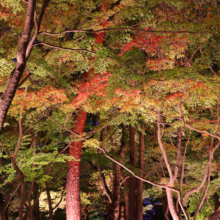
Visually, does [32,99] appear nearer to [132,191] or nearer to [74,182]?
[74,182]

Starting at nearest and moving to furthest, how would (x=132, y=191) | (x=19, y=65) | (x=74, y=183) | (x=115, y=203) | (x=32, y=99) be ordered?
(x=19, y=65)
(x=32, y=99)
(x=74, y=183)
(x=115, y=203)
(x=132, y=191)

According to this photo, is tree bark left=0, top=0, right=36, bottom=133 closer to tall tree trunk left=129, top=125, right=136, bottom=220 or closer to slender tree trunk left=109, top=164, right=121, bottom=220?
slender tree trunk left=109, top=164, right=121, bottom=220

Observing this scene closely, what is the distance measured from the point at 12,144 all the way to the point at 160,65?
5074mm

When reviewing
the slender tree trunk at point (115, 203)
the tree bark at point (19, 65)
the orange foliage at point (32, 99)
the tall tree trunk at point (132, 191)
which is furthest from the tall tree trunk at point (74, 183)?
the tree bark at point (19, 65)

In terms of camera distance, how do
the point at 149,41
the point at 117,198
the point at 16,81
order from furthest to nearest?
1. the point at 117,198
2. the point at 149,41
3. the point at 16,81

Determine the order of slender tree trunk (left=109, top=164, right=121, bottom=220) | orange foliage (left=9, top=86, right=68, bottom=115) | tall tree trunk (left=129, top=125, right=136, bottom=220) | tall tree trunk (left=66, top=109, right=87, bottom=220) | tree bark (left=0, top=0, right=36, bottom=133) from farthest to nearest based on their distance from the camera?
tall tree trunk (left=129, top=125, right=136, bottom=220) → slender tree trunk (left=109, top=164, right=121, bottom=220) → tall tree trunk (left=66, top=109, right=87, bottom=220) → orange foliage (left=9, top=86, right=68, bottom=115) → tree bark (left=0, top=0, right=36, bottom=133)

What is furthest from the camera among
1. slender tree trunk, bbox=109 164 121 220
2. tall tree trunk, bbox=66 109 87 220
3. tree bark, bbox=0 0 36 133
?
slender tree trunk, bbox=109 164 121 220

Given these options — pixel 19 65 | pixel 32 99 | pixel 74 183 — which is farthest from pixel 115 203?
pixel 19 65

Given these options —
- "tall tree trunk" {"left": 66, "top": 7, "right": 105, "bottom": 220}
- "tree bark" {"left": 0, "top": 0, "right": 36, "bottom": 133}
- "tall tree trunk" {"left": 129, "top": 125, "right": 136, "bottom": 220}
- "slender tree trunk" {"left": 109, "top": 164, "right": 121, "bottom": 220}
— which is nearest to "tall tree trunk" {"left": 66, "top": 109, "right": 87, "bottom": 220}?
"tall tree trunk" {"left": 66, "top": 7, "right": 105, "bottom": 220}

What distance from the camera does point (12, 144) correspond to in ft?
22.1

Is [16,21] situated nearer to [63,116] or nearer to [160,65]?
[63,116]

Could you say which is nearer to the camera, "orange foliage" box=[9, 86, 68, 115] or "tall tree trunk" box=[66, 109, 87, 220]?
"orange foliage" box=[9, 86, 68, 115]

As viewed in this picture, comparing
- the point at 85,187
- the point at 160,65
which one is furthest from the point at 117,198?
the point at 160,65

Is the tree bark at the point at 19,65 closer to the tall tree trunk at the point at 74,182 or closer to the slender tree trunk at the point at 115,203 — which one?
the tall tree trunk at the point at 74,182
